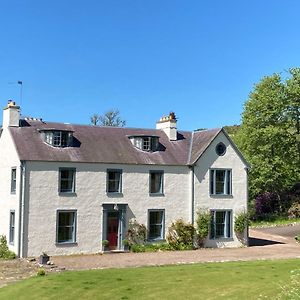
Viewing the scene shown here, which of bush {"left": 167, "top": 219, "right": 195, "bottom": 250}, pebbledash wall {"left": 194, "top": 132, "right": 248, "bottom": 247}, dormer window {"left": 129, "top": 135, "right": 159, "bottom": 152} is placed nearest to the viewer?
bush {"left": 167, "top": 219, "right": 195, "bottom": 250}

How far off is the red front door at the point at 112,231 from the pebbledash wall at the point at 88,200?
2.56 feet

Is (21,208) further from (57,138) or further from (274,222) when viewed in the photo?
(274,222)

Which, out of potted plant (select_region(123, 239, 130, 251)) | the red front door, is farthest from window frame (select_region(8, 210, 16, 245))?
potted plant (select_region(123, 239, 130, 251))

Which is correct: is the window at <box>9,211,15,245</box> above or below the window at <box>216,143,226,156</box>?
below

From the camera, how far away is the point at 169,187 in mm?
38938

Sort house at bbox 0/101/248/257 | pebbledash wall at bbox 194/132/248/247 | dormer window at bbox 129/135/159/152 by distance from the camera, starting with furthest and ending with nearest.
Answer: pebbledash wall at bbox 194/132/248/247 → dormer window at bbox 129/135/159/152 → house at bbox 0/101/248/257

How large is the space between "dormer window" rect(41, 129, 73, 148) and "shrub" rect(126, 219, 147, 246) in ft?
24.4

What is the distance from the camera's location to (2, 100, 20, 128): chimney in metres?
36.2

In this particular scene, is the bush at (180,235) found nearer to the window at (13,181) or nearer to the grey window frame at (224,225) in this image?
the grey window frame at (224,225)

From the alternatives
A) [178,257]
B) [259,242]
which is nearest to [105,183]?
[178,257]

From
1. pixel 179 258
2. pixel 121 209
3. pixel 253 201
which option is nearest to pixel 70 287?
pixel 179 258

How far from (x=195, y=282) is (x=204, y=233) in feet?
58.6

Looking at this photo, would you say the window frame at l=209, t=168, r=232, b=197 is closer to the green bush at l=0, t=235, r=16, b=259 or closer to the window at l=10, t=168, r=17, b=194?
the window at l=10, t=168, r=17, b=194

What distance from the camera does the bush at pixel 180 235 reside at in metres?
38.2
